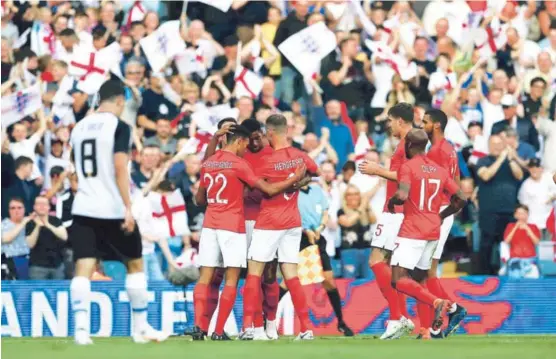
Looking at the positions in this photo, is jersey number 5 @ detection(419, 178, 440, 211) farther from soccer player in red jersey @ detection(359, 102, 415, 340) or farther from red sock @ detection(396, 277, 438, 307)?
red sock @ detection(396, 277, 438, 307)

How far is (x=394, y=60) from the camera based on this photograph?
2497 cm

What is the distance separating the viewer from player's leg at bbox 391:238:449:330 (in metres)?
16.6

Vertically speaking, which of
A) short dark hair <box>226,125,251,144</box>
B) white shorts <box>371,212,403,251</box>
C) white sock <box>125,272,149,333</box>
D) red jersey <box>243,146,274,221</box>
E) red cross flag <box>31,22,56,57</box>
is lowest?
white sock <box>125,272,149,333</box>

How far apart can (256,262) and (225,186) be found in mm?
983

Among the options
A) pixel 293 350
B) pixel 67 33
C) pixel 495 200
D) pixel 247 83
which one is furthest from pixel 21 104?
pixel 293 350

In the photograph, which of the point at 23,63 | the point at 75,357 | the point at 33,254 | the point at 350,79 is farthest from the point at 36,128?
the point at 75,357

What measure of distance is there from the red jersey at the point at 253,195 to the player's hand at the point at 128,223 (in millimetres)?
2741

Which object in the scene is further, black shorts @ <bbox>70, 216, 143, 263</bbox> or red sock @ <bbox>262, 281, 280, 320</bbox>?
red sock @ <bbox>262, 281, 280, 320</bbox>

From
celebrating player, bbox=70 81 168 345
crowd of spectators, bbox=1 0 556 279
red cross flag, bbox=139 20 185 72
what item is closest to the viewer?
celebrating player, bbox=70 81 168 345

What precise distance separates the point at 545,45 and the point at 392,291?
9551 mm

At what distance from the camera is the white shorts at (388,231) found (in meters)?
17.7

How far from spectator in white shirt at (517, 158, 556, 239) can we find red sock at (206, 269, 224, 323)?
7134mm

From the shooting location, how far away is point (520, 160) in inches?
922

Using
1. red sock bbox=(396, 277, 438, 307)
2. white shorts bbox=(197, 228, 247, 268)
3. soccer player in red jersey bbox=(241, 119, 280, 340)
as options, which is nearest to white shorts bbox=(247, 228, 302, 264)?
white shorts bbox=(197, 228, 247, 268)
